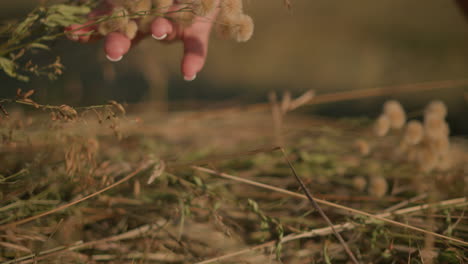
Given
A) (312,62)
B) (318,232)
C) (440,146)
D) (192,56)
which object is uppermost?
(312,62)

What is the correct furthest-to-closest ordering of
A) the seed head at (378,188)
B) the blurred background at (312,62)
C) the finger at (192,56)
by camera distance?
the blurred background at (312,62), the seed head at (378,188), the finger at (192,56)

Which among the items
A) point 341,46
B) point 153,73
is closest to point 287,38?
point 341,46

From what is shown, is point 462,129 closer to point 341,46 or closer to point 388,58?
point 388,58

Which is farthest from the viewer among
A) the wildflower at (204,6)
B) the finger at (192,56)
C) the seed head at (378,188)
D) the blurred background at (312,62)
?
the blurred background at (312,62)

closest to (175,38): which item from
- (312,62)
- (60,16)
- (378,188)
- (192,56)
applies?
(192,56)

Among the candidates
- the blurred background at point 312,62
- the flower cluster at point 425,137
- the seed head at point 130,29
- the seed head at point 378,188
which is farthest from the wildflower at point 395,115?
the blurred background at point 312,62

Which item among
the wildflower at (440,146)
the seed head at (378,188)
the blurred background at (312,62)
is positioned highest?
the blurred background at (312,62)

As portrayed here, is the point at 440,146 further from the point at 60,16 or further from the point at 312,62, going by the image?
the point at 312,62

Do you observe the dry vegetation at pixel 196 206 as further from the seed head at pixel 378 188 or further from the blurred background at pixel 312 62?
the blurred background at pixel 312 62
